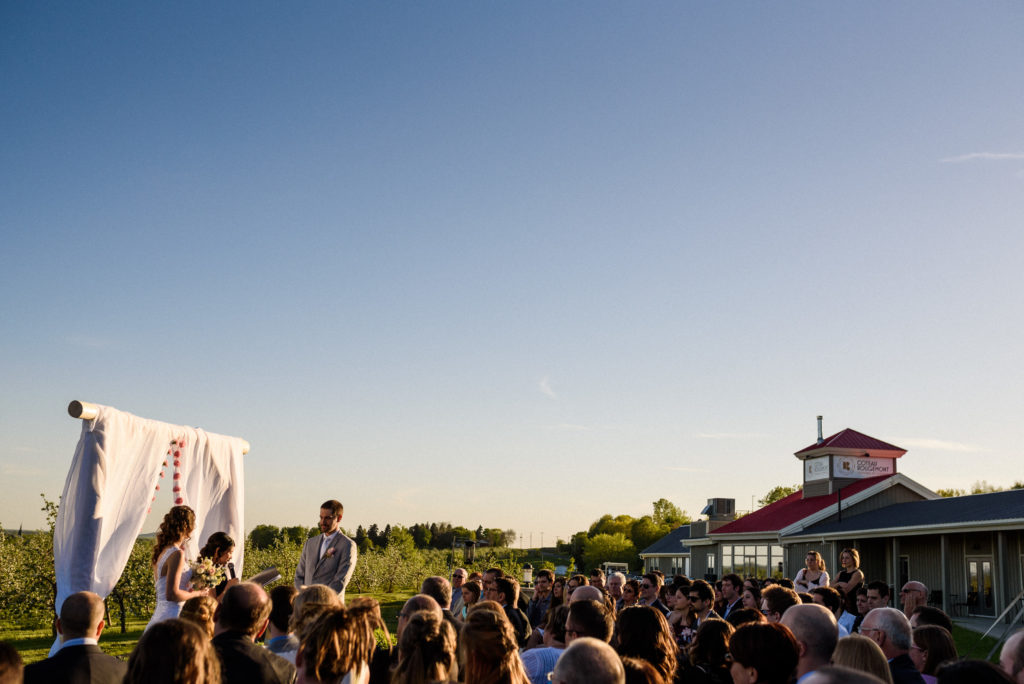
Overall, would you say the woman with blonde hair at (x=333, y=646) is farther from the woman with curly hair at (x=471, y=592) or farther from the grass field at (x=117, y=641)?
the grass field at (x=117, y=641)

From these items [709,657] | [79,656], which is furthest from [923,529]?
[79,656]

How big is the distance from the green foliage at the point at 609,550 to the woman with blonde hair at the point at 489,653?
310 feet

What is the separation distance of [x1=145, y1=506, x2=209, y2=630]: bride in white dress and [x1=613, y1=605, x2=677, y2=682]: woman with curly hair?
3069 millimetres

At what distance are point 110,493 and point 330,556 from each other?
210 cm

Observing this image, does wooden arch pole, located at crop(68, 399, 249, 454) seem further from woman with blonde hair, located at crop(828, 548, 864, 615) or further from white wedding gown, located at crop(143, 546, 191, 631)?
woman with blonde hair, located at crop(828, 548, 864, 615)

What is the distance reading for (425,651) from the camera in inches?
166

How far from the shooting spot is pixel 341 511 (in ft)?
25.4

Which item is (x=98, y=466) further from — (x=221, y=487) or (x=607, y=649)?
(x=607, y=649)

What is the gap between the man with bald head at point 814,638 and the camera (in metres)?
4.63

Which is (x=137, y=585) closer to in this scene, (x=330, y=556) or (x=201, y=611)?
(x=330, y=556)

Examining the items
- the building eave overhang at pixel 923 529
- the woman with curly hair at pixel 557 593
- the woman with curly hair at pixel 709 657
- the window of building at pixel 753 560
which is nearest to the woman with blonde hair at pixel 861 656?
the woman with curly hair at pixel 709 657

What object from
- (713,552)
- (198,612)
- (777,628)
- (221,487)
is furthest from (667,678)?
(713,552)

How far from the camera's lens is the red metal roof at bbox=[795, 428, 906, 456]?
37562mm

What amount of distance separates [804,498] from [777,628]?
37.4 metres
